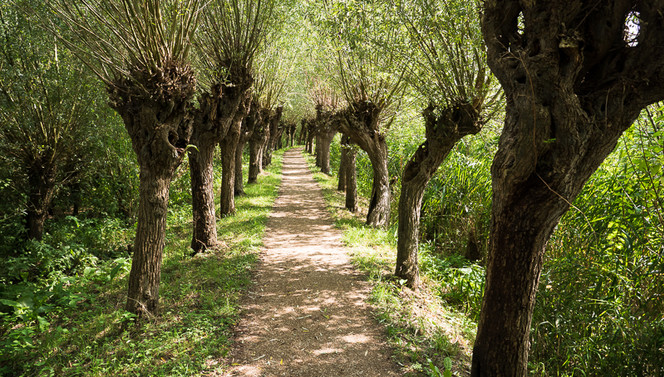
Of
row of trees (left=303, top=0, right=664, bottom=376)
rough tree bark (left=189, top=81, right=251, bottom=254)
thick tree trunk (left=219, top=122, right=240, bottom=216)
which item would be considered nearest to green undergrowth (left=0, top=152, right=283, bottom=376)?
rough tree bark (left=189, top=81, right=251, bottom=254)

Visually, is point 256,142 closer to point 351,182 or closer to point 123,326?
point 351,182

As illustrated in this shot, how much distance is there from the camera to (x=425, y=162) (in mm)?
6371

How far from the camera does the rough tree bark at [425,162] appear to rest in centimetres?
591

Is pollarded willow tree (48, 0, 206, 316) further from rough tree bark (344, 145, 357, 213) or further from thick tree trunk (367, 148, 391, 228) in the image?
rough tree bark (344, 145, 357, 213)

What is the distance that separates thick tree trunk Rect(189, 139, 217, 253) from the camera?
322 inches

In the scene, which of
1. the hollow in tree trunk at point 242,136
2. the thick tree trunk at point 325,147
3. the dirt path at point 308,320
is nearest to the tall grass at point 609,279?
the dirt path at point 308,320

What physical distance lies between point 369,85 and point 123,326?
800 centimetres

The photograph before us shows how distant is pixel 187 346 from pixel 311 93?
1622 centimetres

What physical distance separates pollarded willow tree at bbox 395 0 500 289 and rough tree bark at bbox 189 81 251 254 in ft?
14.9

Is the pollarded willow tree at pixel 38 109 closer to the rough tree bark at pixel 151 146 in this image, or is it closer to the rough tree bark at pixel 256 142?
the rough tree bark at pixel 151 146

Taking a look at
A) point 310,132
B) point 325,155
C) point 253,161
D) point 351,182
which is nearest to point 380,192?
point 351,182

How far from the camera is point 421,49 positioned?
614cm

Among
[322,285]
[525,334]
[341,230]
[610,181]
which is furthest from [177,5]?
[341,230]

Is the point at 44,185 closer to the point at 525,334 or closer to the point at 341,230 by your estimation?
the point at 341,230
